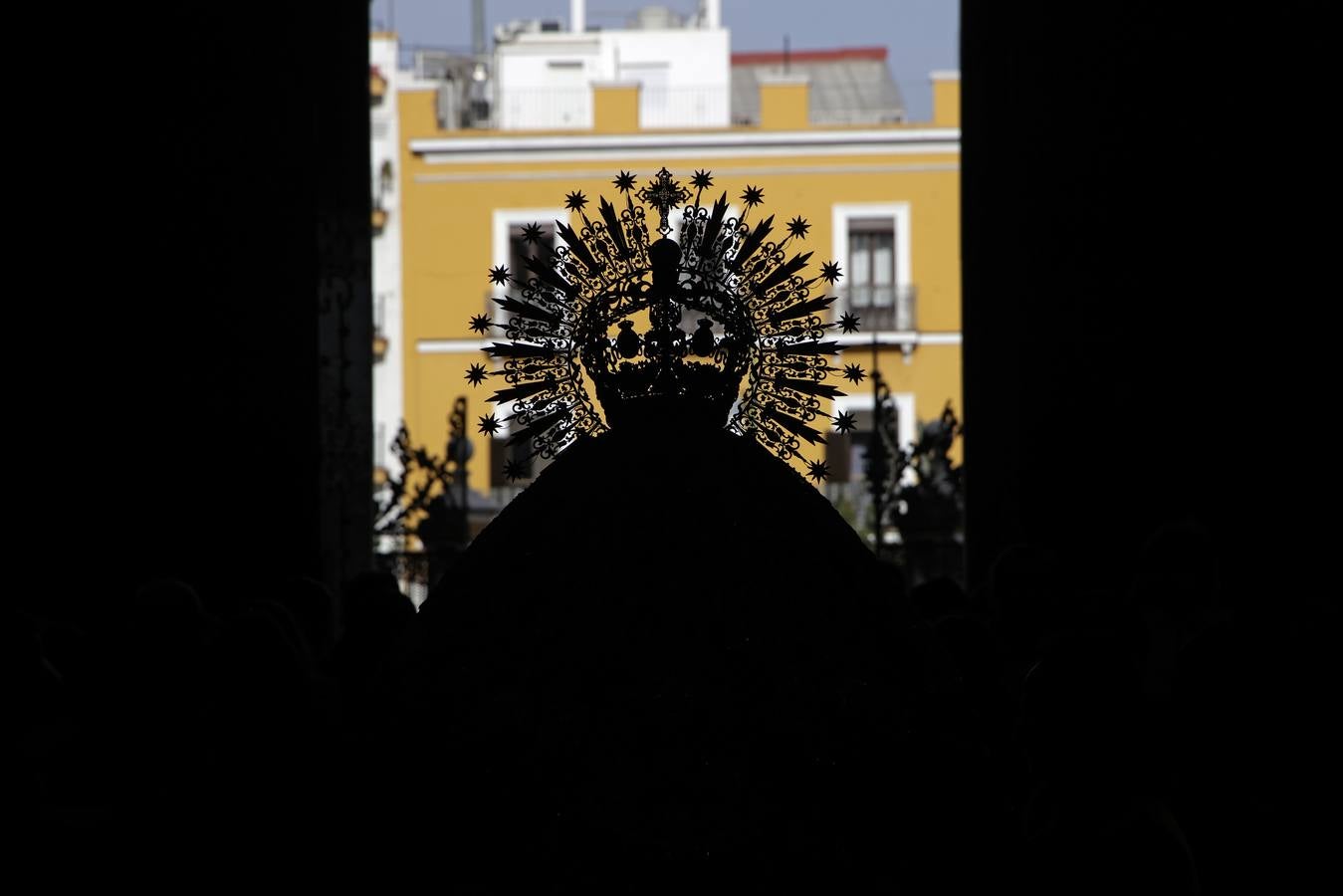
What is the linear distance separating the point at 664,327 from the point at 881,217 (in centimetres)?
1807

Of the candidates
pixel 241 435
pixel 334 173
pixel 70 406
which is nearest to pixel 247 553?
pixel 241 435

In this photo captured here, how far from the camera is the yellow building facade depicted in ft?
69.4

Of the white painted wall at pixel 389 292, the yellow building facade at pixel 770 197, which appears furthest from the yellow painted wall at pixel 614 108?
the white painted wall at pixel 389 292

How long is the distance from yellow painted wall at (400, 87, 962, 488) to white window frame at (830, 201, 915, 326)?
65mm

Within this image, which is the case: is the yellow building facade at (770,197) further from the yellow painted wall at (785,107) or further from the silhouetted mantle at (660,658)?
the silhouetted mantle at (660,658)

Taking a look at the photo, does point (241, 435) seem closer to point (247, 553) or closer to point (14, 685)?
point (247, 553)

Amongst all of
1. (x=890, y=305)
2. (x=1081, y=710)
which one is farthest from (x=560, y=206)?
(x=1081, y=710)

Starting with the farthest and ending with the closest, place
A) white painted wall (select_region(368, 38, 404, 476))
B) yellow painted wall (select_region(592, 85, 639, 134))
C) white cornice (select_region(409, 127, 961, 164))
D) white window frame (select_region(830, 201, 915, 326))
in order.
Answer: white painted wall (select_region(368, 38, 404, 476))
yellow painted wall (select_region(592, 85, 639, 134))
white window frame (select_region(830, 201, 915, 326))
white cornice (select_region(409, 127, 961, 164))

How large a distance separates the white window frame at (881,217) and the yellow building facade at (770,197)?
0.01 meters

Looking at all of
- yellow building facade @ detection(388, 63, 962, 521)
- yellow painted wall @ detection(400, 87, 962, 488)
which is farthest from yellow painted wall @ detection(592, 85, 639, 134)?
yellow painted wall @ detection(400, 87, 962, 488)

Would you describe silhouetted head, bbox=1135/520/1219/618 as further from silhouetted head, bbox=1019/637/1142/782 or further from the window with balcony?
the window with balcony

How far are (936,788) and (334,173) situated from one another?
5840mm

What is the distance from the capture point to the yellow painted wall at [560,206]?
21.2m

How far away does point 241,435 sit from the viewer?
24.6ft
